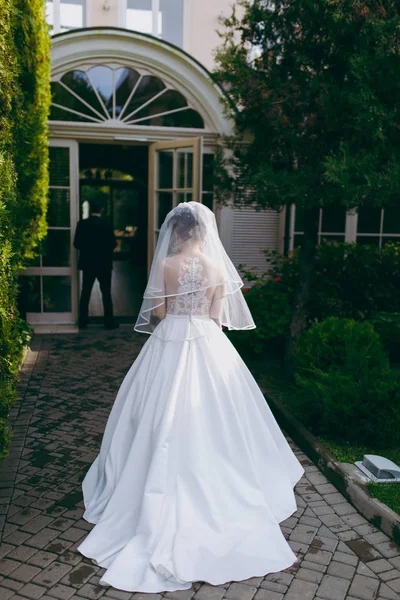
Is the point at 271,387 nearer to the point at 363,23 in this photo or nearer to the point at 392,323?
the point at 392,323

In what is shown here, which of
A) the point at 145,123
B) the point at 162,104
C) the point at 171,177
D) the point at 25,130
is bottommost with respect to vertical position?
the point at 171,177

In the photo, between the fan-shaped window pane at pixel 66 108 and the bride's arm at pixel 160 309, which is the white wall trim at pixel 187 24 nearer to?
the fan-shaped window pane at pixel 66 108

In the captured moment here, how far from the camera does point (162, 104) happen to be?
826 cm

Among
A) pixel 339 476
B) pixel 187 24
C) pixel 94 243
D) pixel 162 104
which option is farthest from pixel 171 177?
pixel 339 476

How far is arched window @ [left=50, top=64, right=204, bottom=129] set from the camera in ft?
26.1

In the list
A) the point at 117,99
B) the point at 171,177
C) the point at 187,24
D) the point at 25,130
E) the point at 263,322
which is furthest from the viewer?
the point at 187,24

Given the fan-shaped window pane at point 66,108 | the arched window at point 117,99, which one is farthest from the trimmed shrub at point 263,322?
the fan-shaped window pane at point 66,108

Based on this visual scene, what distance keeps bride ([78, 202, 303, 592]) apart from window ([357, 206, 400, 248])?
5560mm

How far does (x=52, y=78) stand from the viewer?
7.85 meters

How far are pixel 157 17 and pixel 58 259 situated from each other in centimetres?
430

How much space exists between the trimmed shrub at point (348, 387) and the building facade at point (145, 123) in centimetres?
302

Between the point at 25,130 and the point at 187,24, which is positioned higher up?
the point at 187,24

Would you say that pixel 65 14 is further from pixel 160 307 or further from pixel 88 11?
pixel 160 307

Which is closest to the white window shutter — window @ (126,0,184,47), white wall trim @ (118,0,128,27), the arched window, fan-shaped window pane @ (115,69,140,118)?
the arched window
